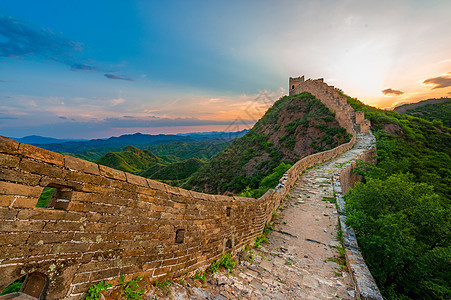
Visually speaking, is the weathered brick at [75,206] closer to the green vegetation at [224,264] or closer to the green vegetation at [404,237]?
the green vegetation at [224,264]

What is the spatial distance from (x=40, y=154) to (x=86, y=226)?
0.99 metres

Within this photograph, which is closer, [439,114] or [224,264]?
[224,264]

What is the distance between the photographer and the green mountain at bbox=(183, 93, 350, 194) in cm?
2625

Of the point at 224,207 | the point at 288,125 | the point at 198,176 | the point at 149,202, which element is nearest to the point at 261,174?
the point at 288,125

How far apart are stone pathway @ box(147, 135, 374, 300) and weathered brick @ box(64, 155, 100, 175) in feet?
7.51

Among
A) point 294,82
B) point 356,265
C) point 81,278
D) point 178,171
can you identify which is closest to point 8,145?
point 81,278

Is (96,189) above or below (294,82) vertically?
below

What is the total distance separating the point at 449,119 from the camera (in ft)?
124

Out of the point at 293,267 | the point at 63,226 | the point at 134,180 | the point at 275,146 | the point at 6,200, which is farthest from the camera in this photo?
the point at 275,146

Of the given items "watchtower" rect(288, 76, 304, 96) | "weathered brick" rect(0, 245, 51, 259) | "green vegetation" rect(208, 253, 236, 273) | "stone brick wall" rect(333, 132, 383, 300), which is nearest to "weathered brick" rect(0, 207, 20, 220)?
"weathered brick" rect(0, 245, 51, 259)

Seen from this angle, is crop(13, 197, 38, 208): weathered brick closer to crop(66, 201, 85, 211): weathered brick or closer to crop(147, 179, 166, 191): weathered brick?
crop(66, 201, 85, 211): weathered brick

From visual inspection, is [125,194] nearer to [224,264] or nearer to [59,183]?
[59,183]

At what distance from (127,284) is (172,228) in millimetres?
1003

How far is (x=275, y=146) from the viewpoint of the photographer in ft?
102
